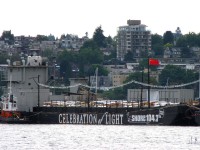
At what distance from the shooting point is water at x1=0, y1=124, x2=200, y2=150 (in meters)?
95.8

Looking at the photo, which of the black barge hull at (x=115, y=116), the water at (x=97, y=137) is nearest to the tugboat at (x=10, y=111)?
the black barge hull at (x=115, y=116)

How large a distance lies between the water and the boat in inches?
145

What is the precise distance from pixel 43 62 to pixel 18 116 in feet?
31.0

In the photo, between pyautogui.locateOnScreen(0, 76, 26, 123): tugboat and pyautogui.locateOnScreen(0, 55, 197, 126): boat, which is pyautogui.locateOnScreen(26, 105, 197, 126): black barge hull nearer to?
pyautogui.locateOnScreen(0, 55, 197, 126): boat

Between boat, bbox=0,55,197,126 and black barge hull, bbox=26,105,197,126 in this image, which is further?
boat, bbox=0,55,197,126

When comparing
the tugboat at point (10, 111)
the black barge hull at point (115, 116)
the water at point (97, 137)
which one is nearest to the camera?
the water at point (97, 137)

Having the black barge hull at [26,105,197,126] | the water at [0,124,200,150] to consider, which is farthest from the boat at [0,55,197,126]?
the water at [0,124,200,150]

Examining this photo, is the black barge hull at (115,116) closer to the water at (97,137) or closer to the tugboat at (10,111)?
the tugboat at (10,111)

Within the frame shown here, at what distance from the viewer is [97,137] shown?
106 metres

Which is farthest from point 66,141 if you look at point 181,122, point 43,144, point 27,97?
point 27,97

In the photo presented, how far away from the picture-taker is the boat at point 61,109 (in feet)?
417

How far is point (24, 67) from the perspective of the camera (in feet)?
454

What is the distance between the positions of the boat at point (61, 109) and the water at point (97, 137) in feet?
12.0

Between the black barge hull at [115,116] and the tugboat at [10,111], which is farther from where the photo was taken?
the tugboat at [10,111]
